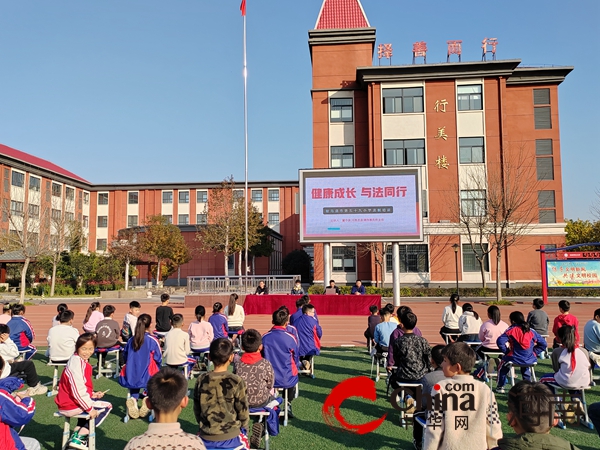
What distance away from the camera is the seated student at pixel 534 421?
2.64 m

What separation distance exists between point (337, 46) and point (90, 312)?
32886 millimetres

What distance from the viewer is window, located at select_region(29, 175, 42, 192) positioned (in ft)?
166

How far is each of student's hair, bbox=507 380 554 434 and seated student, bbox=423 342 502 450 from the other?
0.59 m

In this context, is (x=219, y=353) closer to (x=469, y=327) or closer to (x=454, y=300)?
(x=469, y=327)

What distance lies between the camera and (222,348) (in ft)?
14.3

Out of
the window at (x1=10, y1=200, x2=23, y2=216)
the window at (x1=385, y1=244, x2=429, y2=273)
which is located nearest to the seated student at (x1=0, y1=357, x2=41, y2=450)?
the window at (x1=385, y1=244, x2=429, y2=273)

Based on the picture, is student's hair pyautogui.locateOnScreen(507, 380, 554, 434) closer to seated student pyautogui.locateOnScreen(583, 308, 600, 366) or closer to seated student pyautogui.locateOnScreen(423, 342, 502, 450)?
seated student pyautogui.locateOnScreen(423, 342, 502, 450)

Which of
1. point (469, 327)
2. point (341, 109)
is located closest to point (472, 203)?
point (341, 109)

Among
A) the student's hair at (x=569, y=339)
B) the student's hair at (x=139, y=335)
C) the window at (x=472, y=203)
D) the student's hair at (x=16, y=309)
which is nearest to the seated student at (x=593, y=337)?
the student's hair at (x=569, y=339)

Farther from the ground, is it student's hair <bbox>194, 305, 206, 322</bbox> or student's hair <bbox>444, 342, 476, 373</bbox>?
student's hair <bbox>444, 342, 476, 373</bbox>

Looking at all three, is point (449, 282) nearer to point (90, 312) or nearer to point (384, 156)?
point (384, 156)

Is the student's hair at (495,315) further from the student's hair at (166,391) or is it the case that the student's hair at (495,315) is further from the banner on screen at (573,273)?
the banner on screen at (573,273)

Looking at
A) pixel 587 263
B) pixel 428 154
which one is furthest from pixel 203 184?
pixel 587 263

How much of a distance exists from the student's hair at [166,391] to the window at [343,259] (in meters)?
33.8
